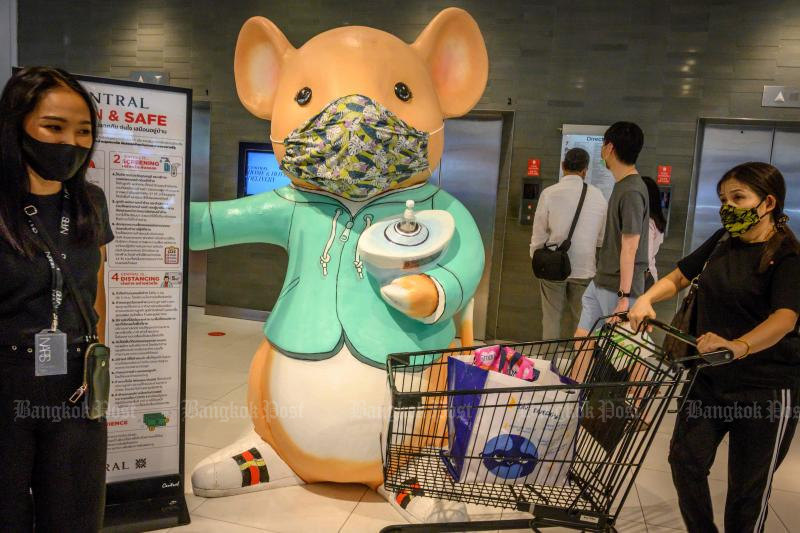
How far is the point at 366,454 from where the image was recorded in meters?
2.49

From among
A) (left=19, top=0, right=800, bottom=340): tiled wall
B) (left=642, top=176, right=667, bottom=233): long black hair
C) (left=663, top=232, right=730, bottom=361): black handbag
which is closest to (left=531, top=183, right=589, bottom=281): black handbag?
(left=642, top=176, right=667, bottom=233): long black hair

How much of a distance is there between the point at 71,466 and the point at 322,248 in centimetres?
131

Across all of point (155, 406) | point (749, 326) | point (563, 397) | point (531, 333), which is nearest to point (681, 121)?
point (531, 333)

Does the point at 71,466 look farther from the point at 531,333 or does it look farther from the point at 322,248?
the point at 531,333

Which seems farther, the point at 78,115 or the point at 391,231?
the point at 391,231

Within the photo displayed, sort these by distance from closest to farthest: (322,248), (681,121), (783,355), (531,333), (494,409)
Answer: (494,409) → (783,355) → (322,248) → (681,121) → (531,333)

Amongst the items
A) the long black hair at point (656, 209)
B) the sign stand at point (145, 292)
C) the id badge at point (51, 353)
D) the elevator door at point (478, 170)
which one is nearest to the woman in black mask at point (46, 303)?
the id badge at point (51, 353)

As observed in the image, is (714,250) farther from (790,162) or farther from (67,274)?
(790,162)

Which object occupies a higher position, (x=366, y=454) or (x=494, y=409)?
(x=494, y=409)

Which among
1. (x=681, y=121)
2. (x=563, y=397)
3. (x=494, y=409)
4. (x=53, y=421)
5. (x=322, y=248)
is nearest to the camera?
(x=53, y=421)

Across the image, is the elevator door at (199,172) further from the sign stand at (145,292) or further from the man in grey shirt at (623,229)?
the man in grey shirt at (623,229)

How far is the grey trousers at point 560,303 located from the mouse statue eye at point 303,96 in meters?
2.25

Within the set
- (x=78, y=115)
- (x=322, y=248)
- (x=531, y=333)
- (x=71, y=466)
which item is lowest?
(x=531, y=333)

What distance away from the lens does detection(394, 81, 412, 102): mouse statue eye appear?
103 inches
